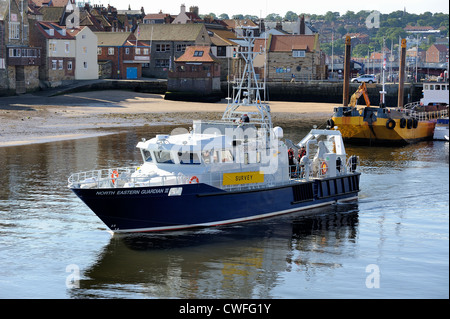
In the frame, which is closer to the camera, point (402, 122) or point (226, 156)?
point (226, 156)

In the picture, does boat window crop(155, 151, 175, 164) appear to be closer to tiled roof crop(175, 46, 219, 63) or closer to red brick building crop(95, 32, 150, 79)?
tiled roof crop(175, 46, 219, 63)

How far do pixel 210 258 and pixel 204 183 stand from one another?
2796mm

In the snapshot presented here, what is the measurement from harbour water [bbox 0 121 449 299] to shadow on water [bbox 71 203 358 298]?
0.03 meters

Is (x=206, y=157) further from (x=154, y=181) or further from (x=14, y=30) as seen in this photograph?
(x=14, y=30)

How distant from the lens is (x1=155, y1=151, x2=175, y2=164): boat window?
2284 centimetres

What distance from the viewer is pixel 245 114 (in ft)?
90.7

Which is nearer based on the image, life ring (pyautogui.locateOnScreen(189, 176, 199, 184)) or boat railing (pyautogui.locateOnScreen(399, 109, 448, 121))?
life ring (pyautogui.locateOnScreen(189, 176, 199, 184))

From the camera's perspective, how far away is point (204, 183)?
2220cm

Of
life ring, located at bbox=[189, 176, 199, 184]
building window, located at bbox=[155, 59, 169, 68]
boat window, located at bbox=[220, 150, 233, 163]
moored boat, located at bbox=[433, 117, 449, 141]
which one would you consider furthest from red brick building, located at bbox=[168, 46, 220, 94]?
life ring, located at bbox=[189, 176, 199, 184]

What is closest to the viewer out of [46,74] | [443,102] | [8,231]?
[8,231]

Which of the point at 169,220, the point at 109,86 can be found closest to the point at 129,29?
the point at 109,86

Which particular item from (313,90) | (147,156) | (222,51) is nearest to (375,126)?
(147,156)
